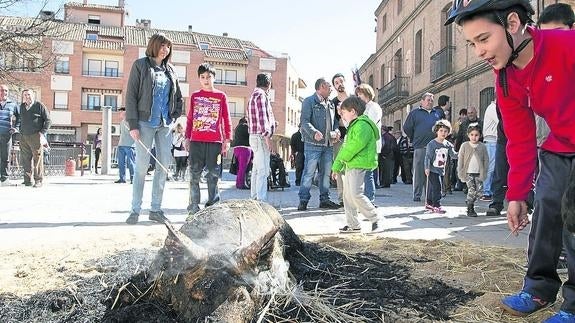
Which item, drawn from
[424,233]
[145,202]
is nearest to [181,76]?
[145,202]

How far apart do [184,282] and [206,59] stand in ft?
Answer: 176

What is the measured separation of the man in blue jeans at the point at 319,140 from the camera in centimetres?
736

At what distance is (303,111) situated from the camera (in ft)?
25.1

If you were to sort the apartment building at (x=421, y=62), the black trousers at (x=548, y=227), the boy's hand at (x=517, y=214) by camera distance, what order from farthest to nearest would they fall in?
the apartment building at (x=421, y=62) < the boy's hand at (x=517, y=214) < the black trousers at (x=548, y=227)

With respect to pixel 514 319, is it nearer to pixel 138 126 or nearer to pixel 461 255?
pixel 461 255

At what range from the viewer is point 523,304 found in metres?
2.54

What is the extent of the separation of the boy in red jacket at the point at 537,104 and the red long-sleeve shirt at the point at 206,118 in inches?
166

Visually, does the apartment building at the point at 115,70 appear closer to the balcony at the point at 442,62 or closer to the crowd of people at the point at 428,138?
the balcony at the point at 442,62

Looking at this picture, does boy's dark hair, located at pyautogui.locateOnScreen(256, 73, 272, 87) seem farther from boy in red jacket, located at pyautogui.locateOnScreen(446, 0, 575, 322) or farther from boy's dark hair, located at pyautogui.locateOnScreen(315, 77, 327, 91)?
boy in red jacket, located at pyautogui.locateOnScreen(446, 0, 575, 322)

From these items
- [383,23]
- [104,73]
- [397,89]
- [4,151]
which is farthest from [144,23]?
[4,151]

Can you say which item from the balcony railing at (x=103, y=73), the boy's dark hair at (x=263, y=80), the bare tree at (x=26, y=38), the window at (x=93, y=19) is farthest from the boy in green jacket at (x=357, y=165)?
the window at (x=93, y=19)

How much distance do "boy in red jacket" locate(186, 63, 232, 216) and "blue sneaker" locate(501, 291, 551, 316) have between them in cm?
440

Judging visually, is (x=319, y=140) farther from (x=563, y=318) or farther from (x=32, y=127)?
(x=32, y=127)

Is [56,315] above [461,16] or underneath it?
underneath
